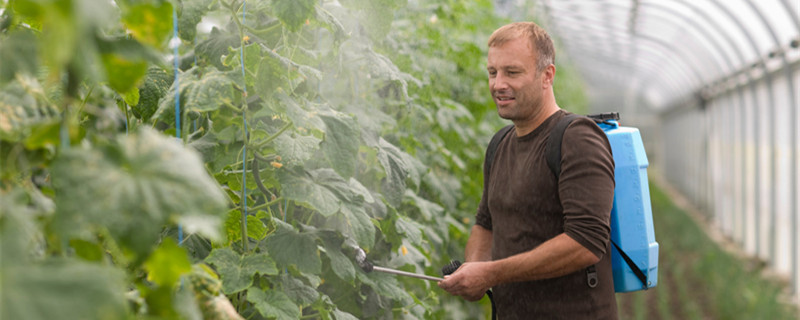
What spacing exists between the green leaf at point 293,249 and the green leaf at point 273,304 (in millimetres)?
90

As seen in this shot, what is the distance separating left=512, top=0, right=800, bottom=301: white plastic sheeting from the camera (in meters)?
8.04

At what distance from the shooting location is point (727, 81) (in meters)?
12.0

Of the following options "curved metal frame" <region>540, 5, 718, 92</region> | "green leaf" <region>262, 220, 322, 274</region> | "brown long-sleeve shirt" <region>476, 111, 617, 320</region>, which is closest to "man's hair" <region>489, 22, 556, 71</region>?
"brown long-sleeve shirt" <region>476, 111, 617, 320</region>

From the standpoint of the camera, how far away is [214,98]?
4.93 feet

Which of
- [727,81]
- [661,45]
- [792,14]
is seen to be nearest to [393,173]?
[792,14]

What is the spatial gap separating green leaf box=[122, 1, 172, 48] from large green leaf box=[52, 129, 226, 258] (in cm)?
13

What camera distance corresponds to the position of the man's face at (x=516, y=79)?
2.14 metres

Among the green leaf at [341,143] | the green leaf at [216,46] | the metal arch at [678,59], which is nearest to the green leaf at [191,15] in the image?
the green leaf at [216,46]

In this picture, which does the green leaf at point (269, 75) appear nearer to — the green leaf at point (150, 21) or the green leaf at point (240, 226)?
the green leaf at point (240, 226)

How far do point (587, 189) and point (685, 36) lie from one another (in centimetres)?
1147

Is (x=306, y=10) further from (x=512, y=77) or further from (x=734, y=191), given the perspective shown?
(x=734, y=191)

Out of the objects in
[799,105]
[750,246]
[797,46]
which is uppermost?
[797,46]

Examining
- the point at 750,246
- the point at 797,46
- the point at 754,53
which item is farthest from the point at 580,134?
the point at 750,246

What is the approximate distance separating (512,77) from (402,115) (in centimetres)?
96
